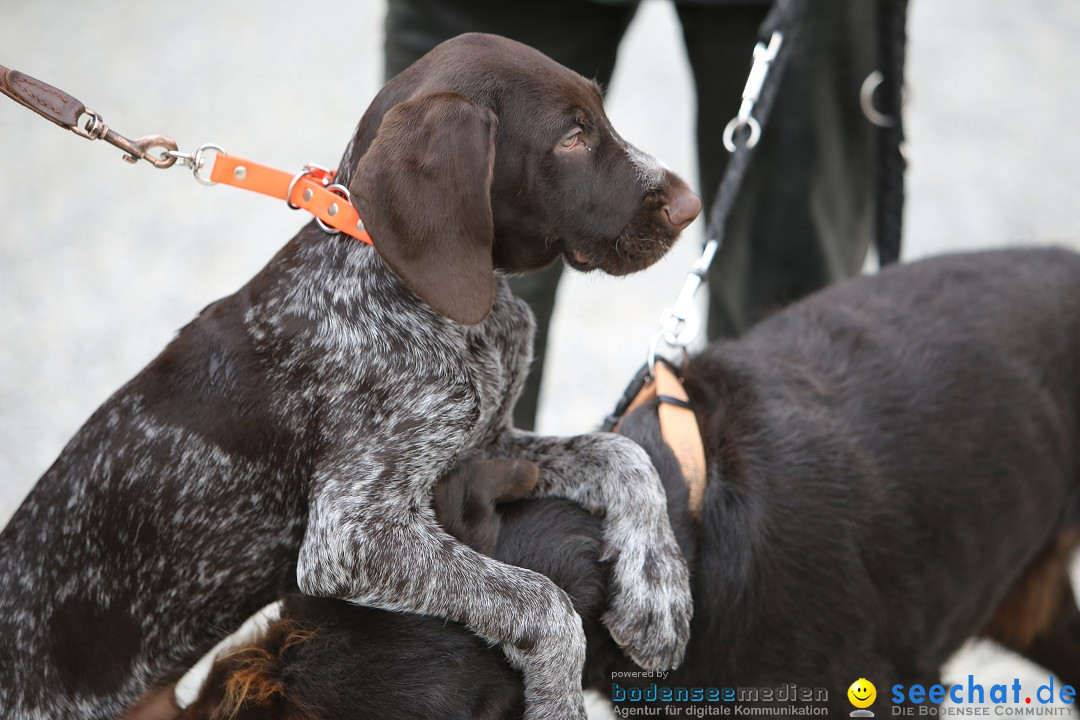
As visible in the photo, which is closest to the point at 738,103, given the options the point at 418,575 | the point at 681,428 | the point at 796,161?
the point at 796,161

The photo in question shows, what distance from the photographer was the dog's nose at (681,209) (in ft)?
6.87

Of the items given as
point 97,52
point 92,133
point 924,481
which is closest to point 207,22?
point 97,52

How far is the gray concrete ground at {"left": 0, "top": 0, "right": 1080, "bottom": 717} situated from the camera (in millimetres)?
4609

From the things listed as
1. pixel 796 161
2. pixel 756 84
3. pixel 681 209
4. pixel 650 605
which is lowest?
pixel 650 605

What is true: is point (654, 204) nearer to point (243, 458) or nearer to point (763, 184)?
point (243, 458)

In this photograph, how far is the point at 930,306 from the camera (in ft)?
8.09

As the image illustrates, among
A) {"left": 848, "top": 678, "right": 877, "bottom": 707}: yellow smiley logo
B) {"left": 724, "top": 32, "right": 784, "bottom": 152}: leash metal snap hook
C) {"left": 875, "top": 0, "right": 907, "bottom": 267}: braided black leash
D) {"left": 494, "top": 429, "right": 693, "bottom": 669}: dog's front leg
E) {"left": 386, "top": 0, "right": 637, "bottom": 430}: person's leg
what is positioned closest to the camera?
{"left": 494, "top": 429, "right": 693, "bottom": 669}: dog's front leg

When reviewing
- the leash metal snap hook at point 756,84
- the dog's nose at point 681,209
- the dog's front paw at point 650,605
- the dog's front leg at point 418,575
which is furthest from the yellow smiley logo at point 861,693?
the leash metal snap hook at point 756,84

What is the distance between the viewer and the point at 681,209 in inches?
82.4

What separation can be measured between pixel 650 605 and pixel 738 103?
5.59ft

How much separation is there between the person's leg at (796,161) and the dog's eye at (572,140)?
42.4 inches

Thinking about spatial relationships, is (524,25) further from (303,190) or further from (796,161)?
(303,190)

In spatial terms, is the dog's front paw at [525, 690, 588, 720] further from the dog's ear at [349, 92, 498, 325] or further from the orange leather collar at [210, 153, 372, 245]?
the orange leather collar at [210, 153, 372, 245]

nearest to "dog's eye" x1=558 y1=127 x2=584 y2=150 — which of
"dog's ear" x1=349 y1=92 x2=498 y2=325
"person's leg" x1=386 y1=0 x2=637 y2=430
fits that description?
"dog's ear" x1=349 y1=92 x2=498 y2=325
